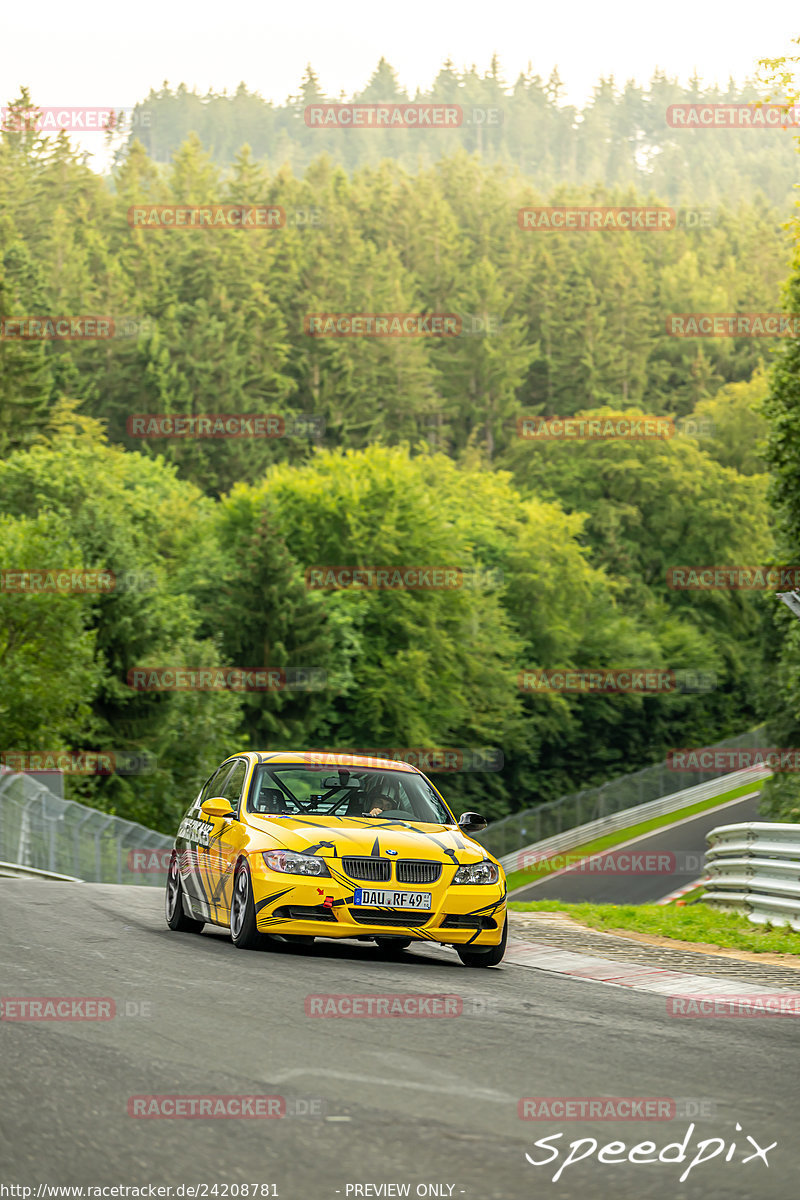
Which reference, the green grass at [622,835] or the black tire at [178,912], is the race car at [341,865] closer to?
the black tire at [178,912]

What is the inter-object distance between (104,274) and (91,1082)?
105 m

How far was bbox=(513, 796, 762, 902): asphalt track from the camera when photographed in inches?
1903

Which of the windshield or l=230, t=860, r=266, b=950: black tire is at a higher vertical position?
the windshield

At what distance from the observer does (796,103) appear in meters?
23.4

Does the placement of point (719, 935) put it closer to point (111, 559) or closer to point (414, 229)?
point (111, 559)

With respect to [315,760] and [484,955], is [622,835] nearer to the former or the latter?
[315,760]

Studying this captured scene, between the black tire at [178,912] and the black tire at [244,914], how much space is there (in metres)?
1.46

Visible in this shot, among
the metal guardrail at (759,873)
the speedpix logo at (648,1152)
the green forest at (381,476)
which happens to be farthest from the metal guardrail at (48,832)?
the speedpix logo at (648,1152)

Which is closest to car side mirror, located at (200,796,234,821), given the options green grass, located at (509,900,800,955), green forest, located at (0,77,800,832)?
green grass, located at (509,900,800,955)

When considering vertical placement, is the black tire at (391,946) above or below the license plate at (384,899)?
below

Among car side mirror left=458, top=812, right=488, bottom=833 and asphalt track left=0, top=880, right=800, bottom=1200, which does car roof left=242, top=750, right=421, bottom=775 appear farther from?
asphalt track left=0, top=880, right=800, bottom=1200

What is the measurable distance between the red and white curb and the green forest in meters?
17.7

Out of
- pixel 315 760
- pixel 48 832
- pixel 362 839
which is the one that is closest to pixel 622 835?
pixel 48 832

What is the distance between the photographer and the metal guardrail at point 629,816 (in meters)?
56.7
